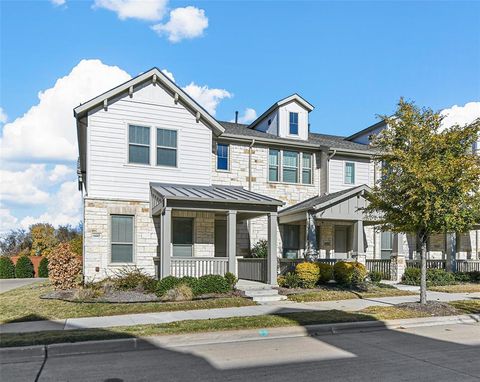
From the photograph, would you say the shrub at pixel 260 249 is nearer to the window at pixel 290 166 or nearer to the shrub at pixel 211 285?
the window at pixel 290 166

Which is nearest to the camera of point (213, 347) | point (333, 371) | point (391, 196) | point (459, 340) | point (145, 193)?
point (333, 371)

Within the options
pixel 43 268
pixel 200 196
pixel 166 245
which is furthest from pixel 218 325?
pixel 43 268

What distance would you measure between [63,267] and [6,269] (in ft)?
55.6

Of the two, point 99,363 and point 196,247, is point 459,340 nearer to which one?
point 99,363

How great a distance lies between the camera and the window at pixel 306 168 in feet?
71.6

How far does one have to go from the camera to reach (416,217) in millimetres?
12211

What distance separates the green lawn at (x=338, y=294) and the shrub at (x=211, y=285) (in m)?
2.16

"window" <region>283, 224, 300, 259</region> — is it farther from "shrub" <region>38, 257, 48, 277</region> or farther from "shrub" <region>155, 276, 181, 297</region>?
"shrub" <region>38, 257, 48, 277</region>

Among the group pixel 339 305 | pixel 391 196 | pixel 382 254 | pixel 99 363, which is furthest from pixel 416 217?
pixel 382 254

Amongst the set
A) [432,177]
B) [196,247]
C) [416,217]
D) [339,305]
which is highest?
[432,177]

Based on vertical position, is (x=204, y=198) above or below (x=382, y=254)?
above

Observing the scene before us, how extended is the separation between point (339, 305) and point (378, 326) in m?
2.90

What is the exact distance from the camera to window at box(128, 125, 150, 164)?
17344mm

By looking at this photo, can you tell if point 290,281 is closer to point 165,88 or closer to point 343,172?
point 343,172
